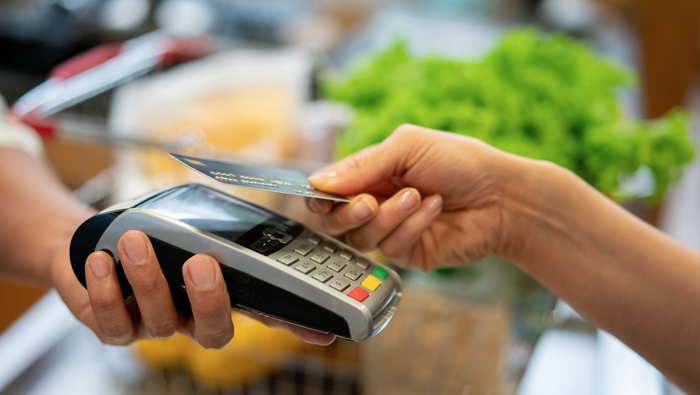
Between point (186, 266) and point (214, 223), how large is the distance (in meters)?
0.04

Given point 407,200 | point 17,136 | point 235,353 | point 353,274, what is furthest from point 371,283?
point 17,136

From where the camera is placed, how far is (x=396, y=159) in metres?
0.54

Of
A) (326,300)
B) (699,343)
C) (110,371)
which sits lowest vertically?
(110,371)

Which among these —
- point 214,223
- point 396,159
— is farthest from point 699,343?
point 214,223

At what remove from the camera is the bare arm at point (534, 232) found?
0.52m

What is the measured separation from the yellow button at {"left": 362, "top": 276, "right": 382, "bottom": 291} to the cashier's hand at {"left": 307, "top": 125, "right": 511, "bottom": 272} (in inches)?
3.5

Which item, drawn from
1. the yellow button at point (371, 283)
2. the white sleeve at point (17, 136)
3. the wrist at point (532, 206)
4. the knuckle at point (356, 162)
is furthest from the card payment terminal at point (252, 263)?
the white sleeve at point (17, 136)

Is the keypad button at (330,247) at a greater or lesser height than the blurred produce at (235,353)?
greater

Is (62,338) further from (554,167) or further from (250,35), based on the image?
(250,35)

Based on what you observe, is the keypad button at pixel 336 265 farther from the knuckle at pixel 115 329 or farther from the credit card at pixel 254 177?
the knuckle at pixel 115 329

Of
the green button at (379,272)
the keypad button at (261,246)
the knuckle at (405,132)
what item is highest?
the knuckle at (405,132)

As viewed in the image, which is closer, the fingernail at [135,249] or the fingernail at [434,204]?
the fingernail at [135,249]

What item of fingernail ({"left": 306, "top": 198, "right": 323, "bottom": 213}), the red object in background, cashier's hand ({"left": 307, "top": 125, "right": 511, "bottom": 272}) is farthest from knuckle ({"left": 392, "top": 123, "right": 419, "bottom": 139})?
the red object in background

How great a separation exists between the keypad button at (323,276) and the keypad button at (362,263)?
0.15 feet
